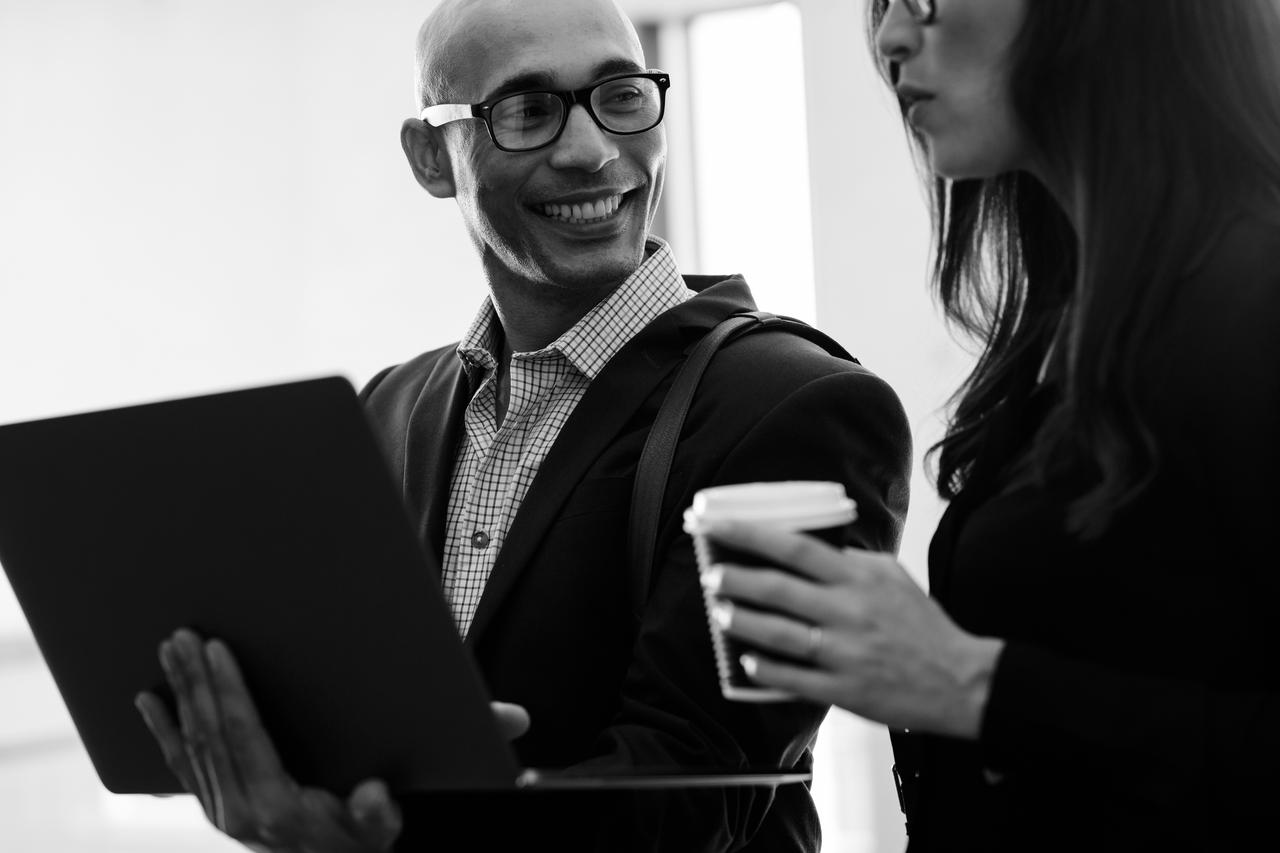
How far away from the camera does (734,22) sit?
15.7 feet

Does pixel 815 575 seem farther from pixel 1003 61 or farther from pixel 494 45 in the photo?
pixel 494 45

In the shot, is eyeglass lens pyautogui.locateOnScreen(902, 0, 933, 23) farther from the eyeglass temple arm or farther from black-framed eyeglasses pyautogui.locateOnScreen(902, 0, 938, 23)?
the eyeglass temple arm

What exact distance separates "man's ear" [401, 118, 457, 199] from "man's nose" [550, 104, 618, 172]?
0.29m

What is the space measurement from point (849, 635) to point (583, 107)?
3.37 feet

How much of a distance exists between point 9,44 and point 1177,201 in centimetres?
365

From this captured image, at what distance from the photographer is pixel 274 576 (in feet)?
4.13

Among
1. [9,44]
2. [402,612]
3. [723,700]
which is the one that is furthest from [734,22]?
[402,612]

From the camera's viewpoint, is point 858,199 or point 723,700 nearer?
point 723,700

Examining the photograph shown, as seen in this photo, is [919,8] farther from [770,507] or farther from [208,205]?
[208,205]

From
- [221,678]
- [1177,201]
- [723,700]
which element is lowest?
[723,700]

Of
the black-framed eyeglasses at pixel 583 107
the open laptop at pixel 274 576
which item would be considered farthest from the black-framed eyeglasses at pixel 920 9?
the black-framed eyeglasses at pixel 583 107

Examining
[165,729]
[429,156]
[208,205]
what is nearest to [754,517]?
[165,729]

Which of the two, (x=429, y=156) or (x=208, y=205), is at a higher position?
(x=429, y=156)

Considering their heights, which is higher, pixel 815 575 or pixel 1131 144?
pixel 1131 144
